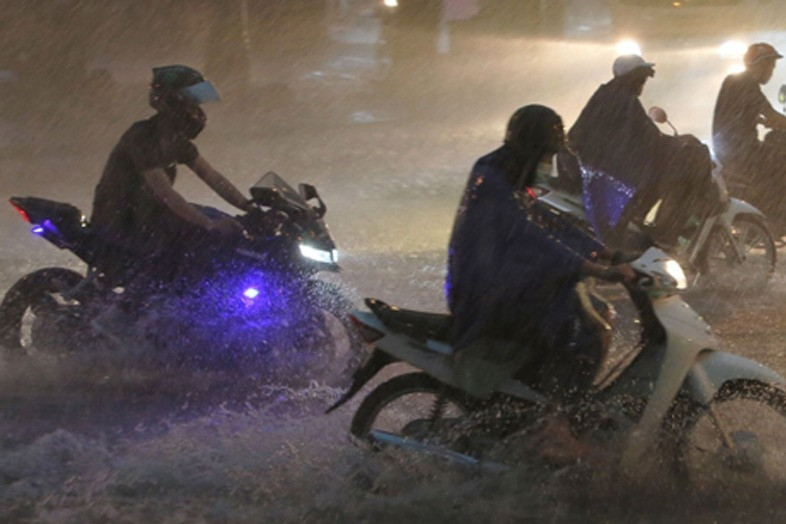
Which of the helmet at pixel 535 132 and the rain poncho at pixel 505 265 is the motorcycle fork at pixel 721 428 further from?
the helmet at pixel 535 132

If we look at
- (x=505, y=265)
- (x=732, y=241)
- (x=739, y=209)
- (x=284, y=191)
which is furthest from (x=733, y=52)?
(x=505, y=265)

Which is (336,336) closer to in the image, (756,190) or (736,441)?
(736,441)

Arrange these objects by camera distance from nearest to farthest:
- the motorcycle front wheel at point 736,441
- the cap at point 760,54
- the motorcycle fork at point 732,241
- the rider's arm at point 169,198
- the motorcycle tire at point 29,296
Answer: the motorcycle front wheel at point 736,441 < the rider's arm at point 169,198 < the motorcycle tire at point 29,296 < the motorcycle fork at point 732,241 < the cap at point 760,54

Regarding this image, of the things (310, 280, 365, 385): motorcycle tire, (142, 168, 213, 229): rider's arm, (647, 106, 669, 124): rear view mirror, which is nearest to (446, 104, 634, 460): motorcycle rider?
(310, 280, 365, 385): motorcycle tire

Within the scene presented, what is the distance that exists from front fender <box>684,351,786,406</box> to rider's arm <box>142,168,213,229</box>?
271 centimetres

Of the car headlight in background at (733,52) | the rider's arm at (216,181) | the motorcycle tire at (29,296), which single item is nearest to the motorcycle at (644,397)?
the rider's arm at (216,181)

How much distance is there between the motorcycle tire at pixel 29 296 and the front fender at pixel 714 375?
348 cm

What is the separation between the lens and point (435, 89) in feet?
82.2

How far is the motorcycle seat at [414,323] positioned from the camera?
15.1ft

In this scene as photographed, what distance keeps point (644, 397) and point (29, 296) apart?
358 centimetres

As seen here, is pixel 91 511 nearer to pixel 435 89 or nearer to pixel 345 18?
pixel 435 89

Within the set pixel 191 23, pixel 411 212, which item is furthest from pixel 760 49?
pixel 191 23

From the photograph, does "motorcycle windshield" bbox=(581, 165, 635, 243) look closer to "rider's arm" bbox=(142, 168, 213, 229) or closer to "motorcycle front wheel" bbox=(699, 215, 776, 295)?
"motorcycle front wheel" bbox=(699, 215, 776, 295)

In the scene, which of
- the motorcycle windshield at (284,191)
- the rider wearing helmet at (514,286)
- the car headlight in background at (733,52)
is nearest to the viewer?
the rider wearing helmet at (514,286)
